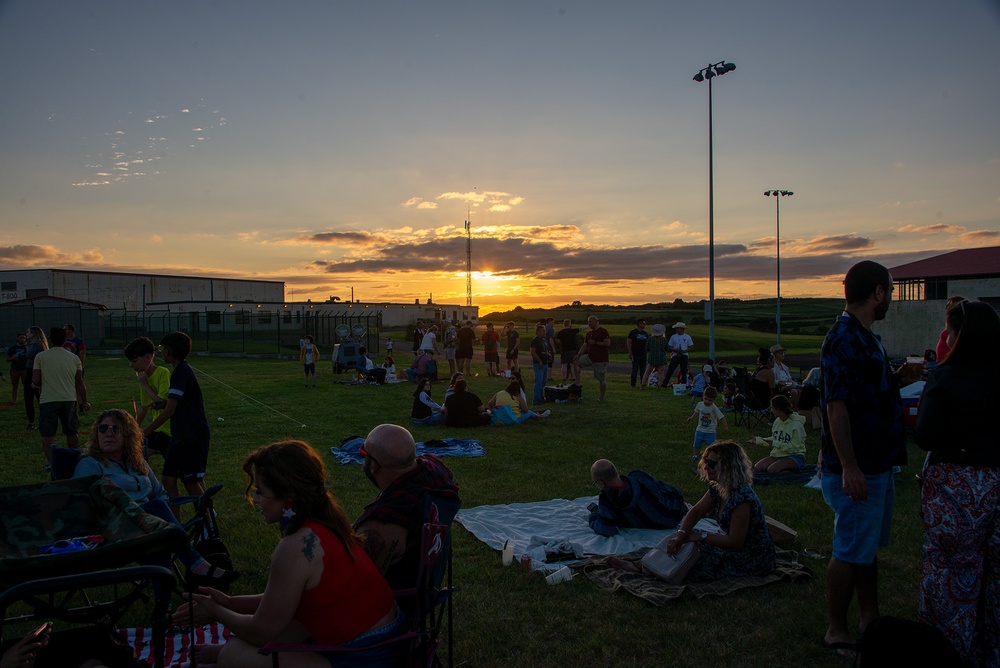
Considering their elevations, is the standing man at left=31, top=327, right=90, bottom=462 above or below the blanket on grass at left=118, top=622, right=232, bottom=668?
above

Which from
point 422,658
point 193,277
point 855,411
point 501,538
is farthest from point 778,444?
point 193,277

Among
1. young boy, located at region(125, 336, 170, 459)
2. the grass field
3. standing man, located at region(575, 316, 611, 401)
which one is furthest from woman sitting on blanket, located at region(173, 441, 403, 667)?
standing man, located at region(575, 316, 611, 401)

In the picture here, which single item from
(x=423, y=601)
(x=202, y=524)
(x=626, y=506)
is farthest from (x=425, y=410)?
(x=423, y=601)

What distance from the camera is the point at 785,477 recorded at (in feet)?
27.8

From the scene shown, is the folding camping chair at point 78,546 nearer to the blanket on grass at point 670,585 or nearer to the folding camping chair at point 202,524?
the folding camping chair at point 202,524

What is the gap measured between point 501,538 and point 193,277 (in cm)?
7103

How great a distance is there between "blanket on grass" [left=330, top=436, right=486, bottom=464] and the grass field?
9.6 inches

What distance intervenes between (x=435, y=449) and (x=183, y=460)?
466 cm

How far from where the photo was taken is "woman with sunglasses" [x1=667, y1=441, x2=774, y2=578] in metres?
5.11

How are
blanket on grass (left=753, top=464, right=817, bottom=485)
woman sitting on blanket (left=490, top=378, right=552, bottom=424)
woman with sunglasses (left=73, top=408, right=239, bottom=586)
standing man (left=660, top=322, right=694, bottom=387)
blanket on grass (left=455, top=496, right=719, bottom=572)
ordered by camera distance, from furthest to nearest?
standing man (left=660, top=322, right=694, bottom=387)
woman sitting on blanket (left=490, top=378, right=552, bottom=424)
blanket on grass (left=753, top=464, right=817, bottom=485)
blanket on grass (left=455, top=496, right=719, bottom=572)
woman with sunglasses (left=73, top=408, right=239, bottom=586)

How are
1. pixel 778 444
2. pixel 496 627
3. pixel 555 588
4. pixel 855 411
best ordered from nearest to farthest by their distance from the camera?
pixel 855 411
pixel 496 627
pixel 555 588
pixel 778 444

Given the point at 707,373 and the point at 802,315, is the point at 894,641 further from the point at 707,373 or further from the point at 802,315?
the point at 802,315

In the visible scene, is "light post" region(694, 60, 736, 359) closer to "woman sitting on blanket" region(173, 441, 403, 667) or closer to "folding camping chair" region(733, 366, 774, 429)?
"folding camping chair" region(733, 366, 774, 429)

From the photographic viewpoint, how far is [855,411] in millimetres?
3756
